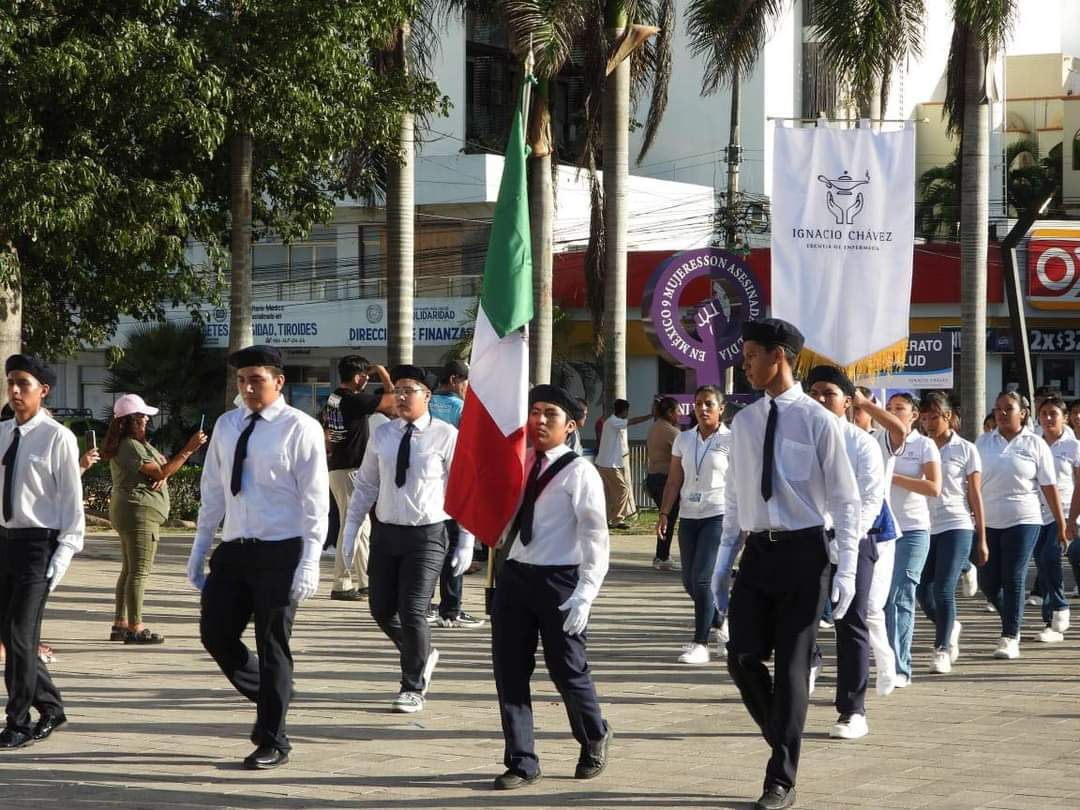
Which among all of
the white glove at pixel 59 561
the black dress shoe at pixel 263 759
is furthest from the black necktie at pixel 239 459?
the black dress shoe at pixel 263 759

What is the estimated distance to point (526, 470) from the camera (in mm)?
7785

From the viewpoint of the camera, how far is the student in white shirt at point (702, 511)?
37.1 feet

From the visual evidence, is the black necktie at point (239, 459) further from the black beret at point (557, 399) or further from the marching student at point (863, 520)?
the marching student at point (863, 520)

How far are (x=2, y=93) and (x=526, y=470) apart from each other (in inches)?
446

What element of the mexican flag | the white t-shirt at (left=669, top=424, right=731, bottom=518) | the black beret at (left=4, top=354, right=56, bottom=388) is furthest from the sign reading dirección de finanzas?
the black beret at (left=4, top=354, right=56, bottom=388)

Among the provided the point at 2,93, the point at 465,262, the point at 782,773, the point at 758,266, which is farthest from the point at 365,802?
the point at 465,262

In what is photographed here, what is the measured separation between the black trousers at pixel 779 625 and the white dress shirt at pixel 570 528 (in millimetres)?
644

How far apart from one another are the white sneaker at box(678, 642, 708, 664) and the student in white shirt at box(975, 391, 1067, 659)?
6.84ft

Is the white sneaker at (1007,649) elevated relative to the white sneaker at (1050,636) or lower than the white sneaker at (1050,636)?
elevated

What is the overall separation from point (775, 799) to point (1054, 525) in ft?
25.0

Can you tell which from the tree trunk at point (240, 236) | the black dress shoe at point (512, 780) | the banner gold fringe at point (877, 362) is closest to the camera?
the black dress shoe at point (512, 780)

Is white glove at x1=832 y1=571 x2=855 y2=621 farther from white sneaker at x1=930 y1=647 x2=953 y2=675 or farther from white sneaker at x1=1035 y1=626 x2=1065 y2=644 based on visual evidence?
white sneaker at x1=1035 y1=626 x2=1065 y2=644

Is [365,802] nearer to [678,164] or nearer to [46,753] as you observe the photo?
[46,753]

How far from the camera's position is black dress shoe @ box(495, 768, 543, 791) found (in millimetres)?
7113
